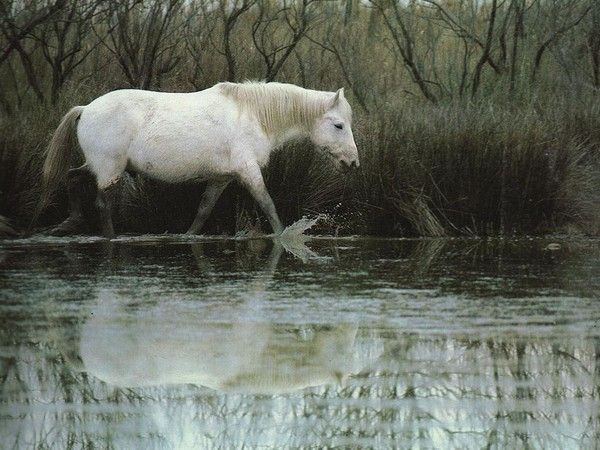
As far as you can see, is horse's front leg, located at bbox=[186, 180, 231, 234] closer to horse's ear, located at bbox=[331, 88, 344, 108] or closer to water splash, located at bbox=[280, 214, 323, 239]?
water splash, located at bbox=[280, 214, 323, 239]

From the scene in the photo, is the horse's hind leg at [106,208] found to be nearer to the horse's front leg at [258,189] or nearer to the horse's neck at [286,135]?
the horse's front leg at [258,189]

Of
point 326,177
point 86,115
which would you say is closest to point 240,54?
point 326,177

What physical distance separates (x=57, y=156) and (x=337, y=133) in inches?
96.0

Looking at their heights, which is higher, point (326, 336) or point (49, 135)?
point (49, 135)

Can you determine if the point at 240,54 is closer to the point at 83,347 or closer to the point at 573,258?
the point at 573,258

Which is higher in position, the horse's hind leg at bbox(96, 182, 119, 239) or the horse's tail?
the horse's tail

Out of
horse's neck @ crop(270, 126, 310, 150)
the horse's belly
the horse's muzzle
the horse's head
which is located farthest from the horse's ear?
the horse's belly

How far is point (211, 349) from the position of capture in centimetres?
518

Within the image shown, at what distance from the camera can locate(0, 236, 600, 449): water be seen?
156 inches

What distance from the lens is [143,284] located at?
719 centimetres

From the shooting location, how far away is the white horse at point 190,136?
983 cm

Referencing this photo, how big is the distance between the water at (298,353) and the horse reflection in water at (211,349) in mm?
14

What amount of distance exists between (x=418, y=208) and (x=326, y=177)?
3.18 ft

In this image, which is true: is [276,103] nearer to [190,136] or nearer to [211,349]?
[190,136]
